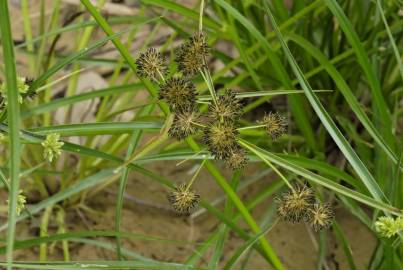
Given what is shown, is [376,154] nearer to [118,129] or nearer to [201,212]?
[201,212]

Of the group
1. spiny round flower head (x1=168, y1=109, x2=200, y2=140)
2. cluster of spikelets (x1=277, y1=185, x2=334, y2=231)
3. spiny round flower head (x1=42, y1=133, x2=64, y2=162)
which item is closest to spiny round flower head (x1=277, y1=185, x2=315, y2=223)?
cluster of spikelets (x1=277, y1=185, x2=334, y2=231)

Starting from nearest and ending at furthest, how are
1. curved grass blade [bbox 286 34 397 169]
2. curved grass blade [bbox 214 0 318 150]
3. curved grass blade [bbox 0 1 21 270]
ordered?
1. curved grass blade [bbox 0 1 21 270]
2. curved grass blade [bbox 286 34 397 169]
3. curved grass blade [bbox 214 0 318 150]

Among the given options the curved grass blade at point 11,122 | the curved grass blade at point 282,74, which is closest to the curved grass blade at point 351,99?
the curved grass blade at point 282,74

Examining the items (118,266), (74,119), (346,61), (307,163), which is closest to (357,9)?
(346,61)

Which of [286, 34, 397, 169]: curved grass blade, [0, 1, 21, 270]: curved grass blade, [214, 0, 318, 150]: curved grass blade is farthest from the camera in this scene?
[214, 0, 318, 150]: curved grass blade

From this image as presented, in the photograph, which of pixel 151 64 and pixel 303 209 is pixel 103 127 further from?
pixel 303 209

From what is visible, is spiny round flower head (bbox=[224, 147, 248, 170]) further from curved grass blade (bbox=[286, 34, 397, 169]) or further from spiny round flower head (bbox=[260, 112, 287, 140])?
curved grass blade (bbox=[286, 34, 397, 169])
